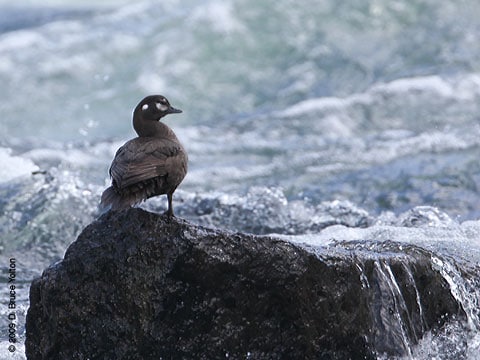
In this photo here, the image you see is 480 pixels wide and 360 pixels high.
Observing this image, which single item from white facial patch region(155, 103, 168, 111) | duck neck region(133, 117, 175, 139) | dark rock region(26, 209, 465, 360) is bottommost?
dark rock region(26, 209, 465, 360)

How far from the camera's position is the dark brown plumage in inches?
173

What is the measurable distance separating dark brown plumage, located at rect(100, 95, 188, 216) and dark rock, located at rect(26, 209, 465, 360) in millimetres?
108

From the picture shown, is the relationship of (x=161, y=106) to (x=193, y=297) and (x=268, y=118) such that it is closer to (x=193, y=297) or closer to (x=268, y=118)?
(x=193, y=297)

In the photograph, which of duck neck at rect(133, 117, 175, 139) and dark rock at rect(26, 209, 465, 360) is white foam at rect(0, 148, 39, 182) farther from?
dark rock at rect(26, 209, 465, 360)

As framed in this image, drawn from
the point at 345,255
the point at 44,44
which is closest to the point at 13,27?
the point at 44,44

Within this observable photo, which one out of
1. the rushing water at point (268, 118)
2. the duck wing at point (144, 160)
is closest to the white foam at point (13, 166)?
the rushing water at point (268, 118)

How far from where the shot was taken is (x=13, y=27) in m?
16.9

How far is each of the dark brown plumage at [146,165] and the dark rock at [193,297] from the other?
4.2 inches

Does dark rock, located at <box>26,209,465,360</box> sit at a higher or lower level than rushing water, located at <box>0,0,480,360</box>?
lower

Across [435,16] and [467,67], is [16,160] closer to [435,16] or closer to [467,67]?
[467,67]

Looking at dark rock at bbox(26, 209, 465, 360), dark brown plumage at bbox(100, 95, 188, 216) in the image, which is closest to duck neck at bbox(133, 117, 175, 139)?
dark brown plumage at bbox(100, 95, 188, 216)

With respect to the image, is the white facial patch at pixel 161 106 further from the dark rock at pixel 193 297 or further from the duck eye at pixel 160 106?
the dark rock at pixel 193 297

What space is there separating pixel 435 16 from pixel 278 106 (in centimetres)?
341

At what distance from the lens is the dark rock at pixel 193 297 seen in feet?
14.5
